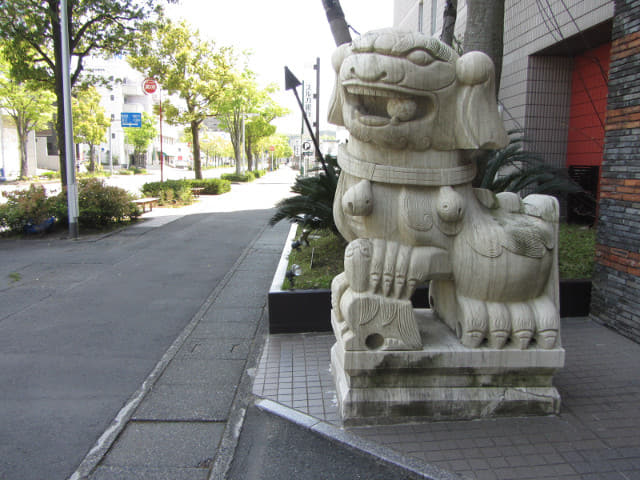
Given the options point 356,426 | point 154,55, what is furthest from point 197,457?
point 154,55

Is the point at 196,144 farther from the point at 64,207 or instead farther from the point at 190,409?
the point at 190,409

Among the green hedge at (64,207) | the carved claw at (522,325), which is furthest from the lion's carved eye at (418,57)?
the green hedge at (64,207)

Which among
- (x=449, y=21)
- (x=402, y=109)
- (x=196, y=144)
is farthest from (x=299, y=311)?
(x=196, y=144)

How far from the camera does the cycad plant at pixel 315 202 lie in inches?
290

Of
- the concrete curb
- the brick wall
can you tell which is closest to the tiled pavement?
the concrete curb

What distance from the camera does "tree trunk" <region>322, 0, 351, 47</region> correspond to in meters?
7.72

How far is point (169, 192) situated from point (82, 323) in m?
14.3

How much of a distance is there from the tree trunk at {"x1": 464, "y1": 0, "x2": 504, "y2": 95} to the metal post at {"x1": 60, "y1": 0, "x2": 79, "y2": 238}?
9596mm

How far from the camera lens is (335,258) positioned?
753 centimetres

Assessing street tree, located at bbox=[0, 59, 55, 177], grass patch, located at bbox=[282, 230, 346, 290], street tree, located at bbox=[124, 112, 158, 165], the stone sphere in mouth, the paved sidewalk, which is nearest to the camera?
the paved sidewalk

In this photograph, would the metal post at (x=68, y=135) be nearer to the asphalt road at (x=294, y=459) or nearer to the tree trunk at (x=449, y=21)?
the tree trunk at (x=449, y=21)

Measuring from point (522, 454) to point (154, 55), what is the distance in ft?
73.2

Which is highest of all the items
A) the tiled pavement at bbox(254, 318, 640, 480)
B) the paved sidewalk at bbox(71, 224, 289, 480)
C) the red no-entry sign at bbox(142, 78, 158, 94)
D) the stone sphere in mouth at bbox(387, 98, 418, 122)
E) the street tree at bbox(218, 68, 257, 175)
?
the street tree at bbox(218, 68, 257, 175)

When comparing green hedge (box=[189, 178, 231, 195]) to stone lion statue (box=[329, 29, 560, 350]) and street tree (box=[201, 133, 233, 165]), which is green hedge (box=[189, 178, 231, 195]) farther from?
street tree (box=[201, 133, 233, 165])
